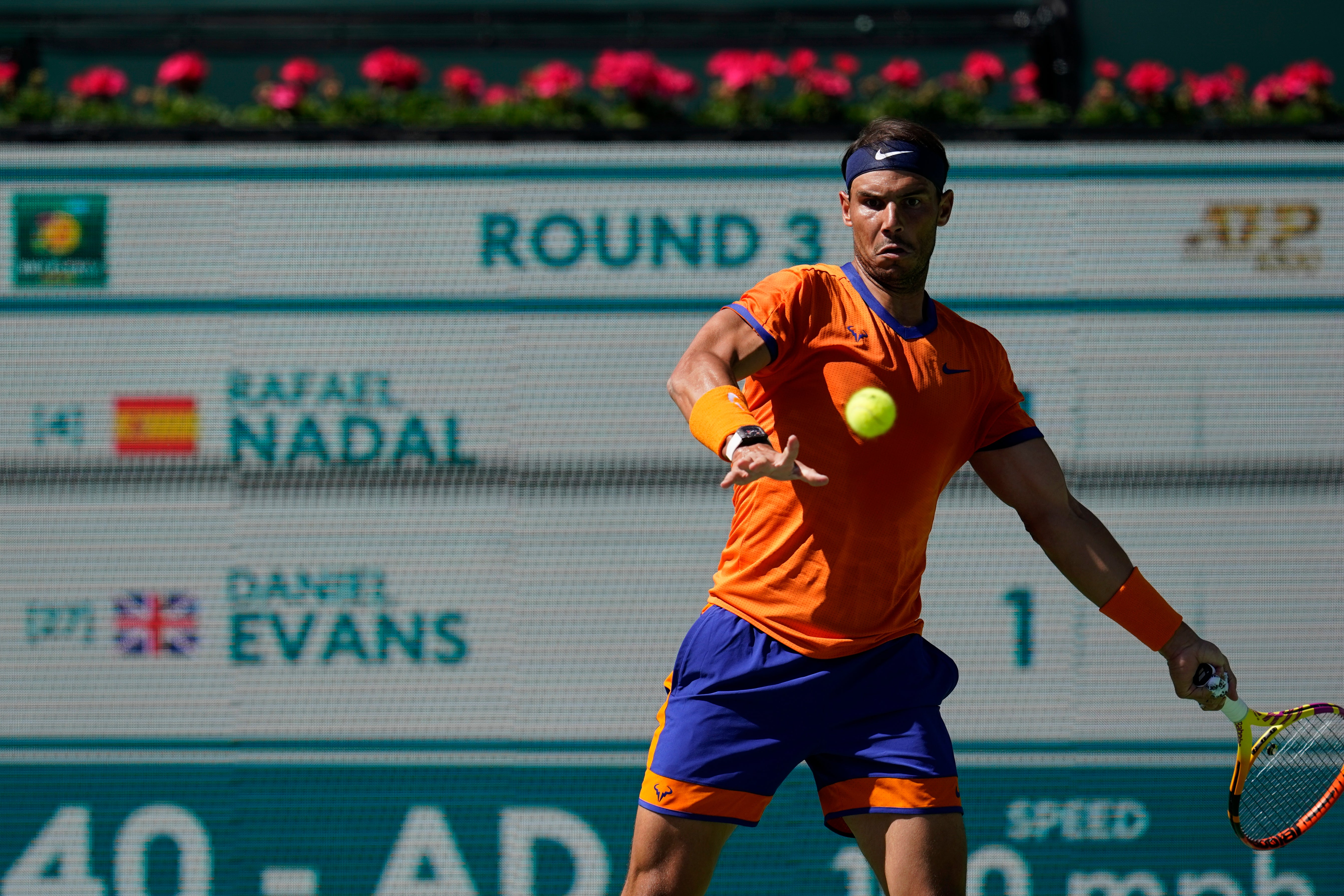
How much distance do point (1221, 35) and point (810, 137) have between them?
3.27 meters

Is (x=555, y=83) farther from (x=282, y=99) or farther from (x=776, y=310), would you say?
(x=776, y=310)

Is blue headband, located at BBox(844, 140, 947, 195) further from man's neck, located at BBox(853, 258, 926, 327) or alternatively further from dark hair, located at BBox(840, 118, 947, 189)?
man's neck, located at BBox(853, 258, 926, 327)

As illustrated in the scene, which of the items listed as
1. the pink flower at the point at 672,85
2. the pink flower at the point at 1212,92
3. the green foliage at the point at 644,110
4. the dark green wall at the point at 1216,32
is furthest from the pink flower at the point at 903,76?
the dark green wall at the point at 1216,32

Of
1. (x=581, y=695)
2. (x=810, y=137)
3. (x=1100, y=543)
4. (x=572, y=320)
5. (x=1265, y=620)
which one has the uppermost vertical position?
(x=810, y=137)

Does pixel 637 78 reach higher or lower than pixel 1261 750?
higher

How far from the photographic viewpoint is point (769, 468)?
1957 millimetres

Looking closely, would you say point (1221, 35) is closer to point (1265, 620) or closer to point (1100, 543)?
point (1265, 620)

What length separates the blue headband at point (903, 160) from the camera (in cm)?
246

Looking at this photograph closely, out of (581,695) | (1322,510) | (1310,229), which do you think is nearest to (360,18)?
(581,695)

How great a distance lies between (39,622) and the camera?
12.3ft

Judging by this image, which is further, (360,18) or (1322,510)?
(360,18)

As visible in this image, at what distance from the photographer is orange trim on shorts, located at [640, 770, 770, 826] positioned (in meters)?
2.44

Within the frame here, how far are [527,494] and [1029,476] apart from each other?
1633 mm

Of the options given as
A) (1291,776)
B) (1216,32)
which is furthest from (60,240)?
(1216,32)
